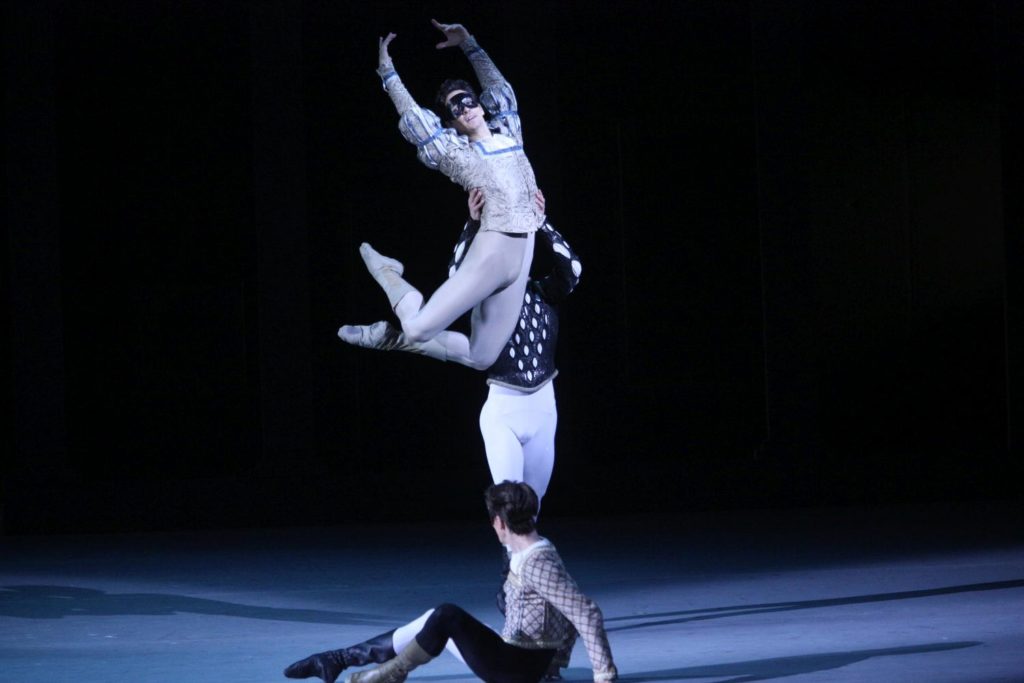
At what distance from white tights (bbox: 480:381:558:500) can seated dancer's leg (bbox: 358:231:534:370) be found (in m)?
0.33

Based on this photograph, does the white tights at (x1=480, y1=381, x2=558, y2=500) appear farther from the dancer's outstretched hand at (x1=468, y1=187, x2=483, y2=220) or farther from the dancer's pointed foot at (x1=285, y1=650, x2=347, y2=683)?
the dancer's pointed foot at (x1=285, y1=650, x2=347, y2=683)

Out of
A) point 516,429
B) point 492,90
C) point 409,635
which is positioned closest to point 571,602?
point 409,635

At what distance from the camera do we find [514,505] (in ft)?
15.9

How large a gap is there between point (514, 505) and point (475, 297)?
76 centimetres

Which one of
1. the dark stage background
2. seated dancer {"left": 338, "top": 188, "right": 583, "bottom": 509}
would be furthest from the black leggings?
the dark stage background

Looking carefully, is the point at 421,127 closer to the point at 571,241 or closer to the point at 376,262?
the point at 376,262

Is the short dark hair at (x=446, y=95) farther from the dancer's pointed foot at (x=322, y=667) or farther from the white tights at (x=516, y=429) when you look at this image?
the dancer's pointed foot at (x=322, y=667)

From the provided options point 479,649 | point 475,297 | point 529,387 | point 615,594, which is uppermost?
point 475,297

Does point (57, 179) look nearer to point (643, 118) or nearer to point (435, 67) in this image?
point (435, 67)

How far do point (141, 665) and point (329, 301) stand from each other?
4750mm

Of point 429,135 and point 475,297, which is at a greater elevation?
point 429,135

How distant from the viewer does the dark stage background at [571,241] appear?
1010 cm

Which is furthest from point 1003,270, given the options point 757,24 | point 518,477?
point 518,477

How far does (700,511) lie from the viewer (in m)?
10.5
